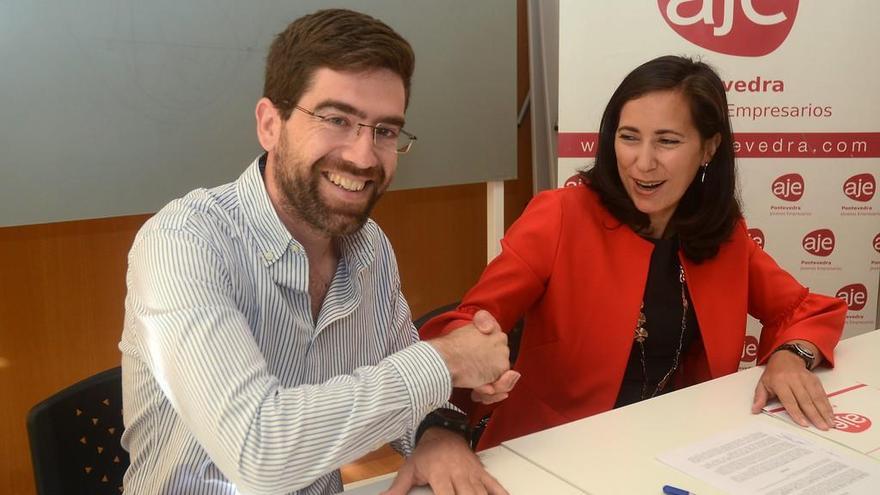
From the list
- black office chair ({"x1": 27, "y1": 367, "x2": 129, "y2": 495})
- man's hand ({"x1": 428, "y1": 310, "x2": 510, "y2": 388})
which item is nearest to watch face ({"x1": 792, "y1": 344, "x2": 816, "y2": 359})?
man's hand ({"x1": 428, "y1": 310, "x2": 510, "y2": 388})

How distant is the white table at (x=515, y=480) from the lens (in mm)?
1177

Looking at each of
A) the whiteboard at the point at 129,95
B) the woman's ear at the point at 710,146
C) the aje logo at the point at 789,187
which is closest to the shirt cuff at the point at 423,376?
the woman's ear at the point at 710,146

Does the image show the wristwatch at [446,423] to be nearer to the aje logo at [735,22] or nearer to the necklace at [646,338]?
the necklace at [646,338]

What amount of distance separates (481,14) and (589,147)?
746 millimetres

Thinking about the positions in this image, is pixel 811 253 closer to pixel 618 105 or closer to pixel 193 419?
pixel 618 105

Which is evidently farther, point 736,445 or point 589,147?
point 589,147

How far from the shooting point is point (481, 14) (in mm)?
2920

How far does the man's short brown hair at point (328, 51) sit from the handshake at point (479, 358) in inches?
19.7

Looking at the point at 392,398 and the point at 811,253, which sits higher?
the point at 392,398

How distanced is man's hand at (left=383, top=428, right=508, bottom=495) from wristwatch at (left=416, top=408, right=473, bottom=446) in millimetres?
44

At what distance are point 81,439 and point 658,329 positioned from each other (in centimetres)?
135

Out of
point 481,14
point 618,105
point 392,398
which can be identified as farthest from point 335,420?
point 481,14

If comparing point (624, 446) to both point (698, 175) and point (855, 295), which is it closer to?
point (698, 175)

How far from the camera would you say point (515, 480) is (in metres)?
1.21
